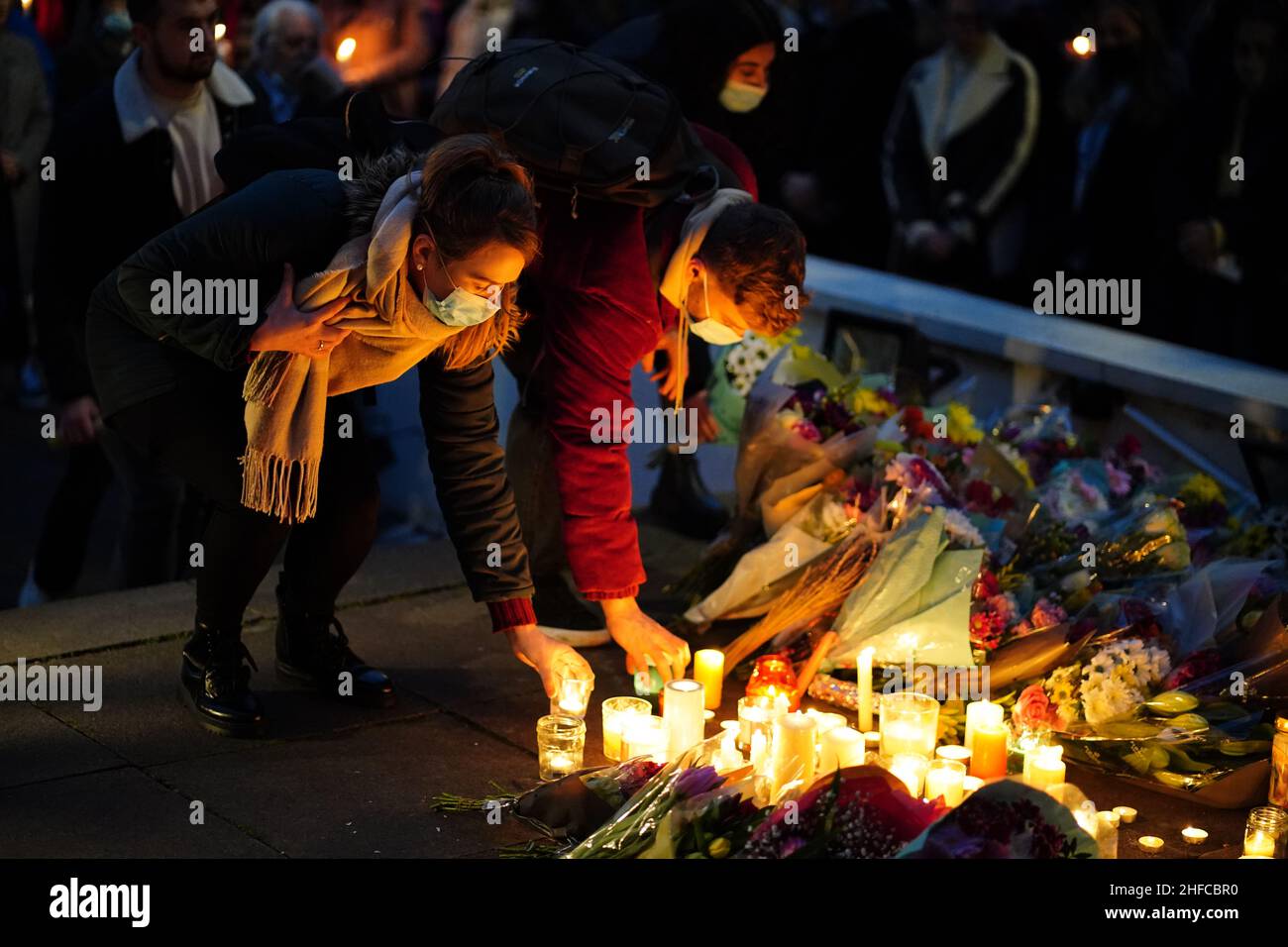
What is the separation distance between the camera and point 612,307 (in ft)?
14.2

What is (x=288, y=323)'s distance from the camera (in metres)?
3.83

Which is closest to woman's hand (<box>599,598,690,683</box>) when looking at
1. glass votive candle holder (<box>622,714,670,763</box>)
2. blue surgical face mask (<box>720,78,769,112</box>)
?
glass votive candle holder (<box>622,714,670,763</box>)

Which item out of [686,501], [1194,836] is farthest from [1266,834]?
[686,501]

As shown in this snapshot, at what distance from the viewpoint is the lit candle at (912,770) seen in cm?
396

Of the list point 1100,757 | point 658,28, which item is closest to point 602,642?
point 1100,757

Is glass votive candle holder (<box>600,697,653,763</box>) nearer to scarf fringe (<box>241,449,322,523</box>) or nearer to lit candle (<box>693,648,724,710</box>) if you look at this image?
lit candle (<box>693,648,724,710</box>)

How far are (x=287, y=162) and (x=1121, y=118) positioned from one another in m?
3.62

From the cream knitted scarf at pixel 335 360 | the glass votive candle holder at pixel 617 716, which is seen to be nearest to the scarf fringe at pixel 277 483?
the cream knitted scarf at pixel 335 360

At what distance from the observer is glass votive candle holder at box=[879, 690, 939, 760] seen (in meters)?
4.14

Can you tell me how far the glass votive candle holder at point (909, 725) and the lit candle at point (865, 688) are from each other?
0.27 metres

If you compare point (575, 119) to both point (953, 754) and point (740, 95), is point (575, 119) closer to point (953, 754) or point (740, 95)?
point (740, 95)

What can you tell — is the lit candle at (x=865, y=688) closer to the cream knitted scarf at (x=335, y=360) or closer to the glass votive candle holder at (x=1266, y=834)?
the glass votive candle holder at (x=1266, y=834)

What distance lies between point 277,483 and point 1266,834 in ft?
7.18
